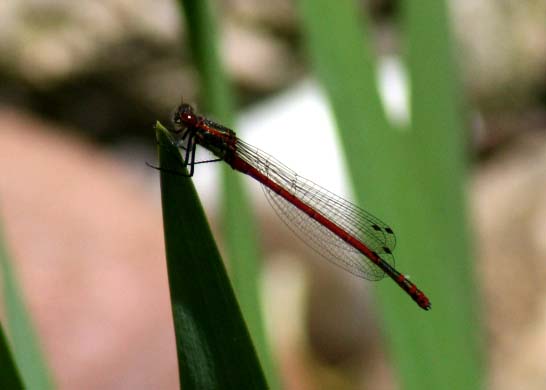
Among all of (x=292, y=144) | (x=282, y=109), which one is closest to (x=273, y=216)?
(x=292, y=144)

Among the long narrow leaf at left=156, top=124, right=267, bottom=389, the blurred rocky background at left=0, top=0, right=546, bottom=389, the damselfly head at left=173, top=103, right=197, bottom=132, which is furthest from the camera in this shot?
the blurred rocky background at left=0, top=0, right=546, bottom=389

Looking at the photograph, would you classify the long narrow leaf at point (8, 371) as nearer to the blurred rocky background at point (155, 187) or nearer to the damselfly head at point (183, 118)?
the damselfly head at point (183, 118)

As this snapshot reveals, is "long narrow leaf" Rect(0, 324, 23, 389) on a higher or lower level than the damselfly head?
lower

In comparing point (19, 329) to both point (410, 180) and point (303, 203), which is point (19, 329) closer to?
point (410, 180)

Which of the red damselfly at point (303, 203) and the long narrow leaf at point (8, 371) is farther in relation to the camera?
the red damselfly at point (303, 203)

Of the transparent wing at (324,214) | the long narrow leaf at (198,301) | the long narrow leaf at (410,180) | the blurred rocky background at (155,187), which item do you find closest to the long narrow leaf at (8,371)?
the long narrow leaf at (198,301)

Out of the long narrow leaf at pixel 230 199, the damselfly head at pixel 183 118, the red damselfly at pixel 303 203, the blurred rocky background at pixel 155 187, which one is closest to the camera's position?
the long narrow leaf at pixel 230 199

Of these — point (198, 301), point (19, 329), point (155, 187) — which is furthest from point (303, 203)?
point (155, 187)

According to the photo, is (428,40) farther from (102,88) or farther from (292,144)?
(102,88)

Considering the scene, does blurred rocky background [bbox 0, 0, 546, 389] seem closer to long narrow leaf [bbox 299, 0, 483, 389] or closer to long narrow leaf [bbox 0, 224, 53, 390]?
long narrow leaf [bbox 299, 0, 483, 389]

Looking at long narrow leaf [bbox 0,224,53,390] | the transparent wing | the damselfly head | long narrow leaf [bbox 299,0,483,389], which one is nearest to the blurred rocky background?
the damselfly head
